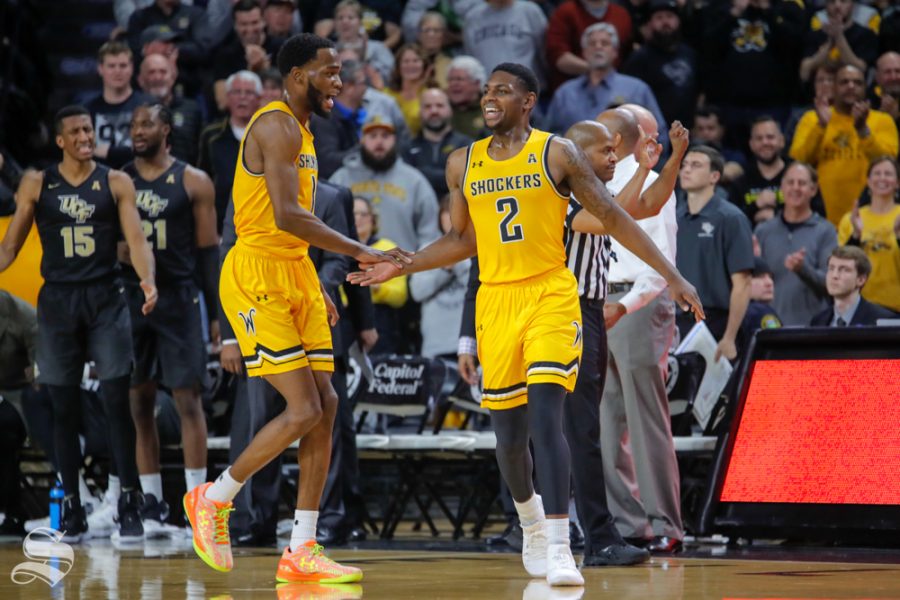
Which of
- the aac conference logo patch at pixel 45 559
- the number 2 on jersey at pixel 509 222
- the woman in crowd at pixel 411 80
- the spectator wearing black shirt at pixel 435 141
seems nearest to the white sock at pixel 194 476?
the aac conference logo patch at pixel 45 559

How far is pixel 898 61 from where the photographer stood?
1274 centimetres

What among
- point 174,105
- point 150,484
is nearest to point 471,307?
point 150,484

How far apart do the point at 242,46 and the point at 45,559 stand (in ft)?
23.1

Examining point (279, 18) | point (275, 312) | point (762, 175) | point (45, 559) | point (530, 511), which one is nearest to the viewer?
point (530, 511)

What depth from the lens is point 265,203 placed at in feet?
22.1

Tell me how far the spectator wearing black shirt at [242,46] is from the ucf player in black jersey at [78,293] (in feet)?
13.6

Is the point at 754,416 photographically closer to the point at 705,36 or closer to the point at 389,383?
the point at 389,383

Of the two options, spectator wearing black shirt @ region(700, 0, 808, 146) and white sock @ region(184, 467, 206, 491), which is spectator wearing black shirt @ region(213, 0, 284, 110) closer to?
spectator wearing black shirt @ region(700, 0, 808, 146)

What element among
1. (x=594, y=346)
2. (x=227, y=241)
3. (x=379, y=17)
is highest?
(x=379, y=17)

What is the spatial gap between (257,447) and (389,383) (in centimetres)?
343

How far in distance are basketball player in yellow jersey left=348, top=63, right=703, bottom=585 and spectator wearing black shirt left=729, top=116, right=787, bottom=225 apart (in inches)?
232

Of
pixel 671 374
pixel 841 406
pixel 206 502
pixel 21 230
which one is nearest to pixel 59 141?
pixel 21 230

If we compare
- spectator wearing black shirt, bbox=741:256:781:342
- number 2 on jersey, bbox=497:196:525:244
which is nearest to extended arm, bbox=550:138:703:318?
number 2 on jersey, bbox=497:196:525:244

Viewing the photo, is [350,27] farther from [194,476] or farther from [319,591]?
[319,591]
